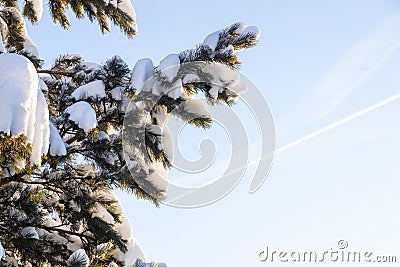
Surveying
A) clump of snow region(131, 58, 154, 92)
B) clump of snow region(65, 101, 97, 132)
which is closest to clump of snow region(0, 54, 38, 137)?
clump of snow region(65, 101, 97, 132)

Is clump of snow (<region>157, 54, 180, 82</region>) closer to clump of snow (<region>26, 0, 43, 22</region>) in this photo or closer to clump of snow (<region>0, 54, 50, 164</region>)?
clump of snow (<region>0, 54, 50, 164</region>)

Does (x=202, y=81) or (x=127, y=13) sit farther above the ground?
(x=127, y=13)

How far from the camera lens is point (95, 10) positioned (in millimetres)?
5664

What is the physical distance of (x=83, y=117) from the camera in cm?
407

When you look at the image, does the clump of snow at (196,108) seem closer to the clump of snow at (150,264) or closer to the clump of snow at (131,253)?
the clump of snow at (150,264)

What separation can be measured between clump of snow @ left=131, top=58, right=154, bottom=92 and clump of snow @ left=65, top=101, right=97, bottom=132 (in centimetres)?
54

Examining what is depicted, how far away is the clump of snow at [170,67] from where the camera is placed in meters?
4.36

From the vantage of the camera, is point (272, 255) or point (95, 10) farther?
point (272, 255)

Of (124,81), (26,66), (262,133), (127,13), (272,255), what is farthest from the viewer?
(272,255)

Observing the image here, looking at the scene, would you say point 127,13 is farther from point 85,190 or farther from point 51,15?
point 85,190

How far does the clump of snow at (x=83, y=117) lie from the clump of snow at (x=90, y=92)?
417mm

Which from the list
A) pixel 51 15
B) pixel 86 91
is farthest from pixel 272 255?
pixel 51 15

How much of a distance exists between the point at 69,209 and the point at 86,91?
1501 millimetres

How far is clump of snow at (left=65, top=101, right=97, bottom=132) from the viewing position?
4.03 metres
